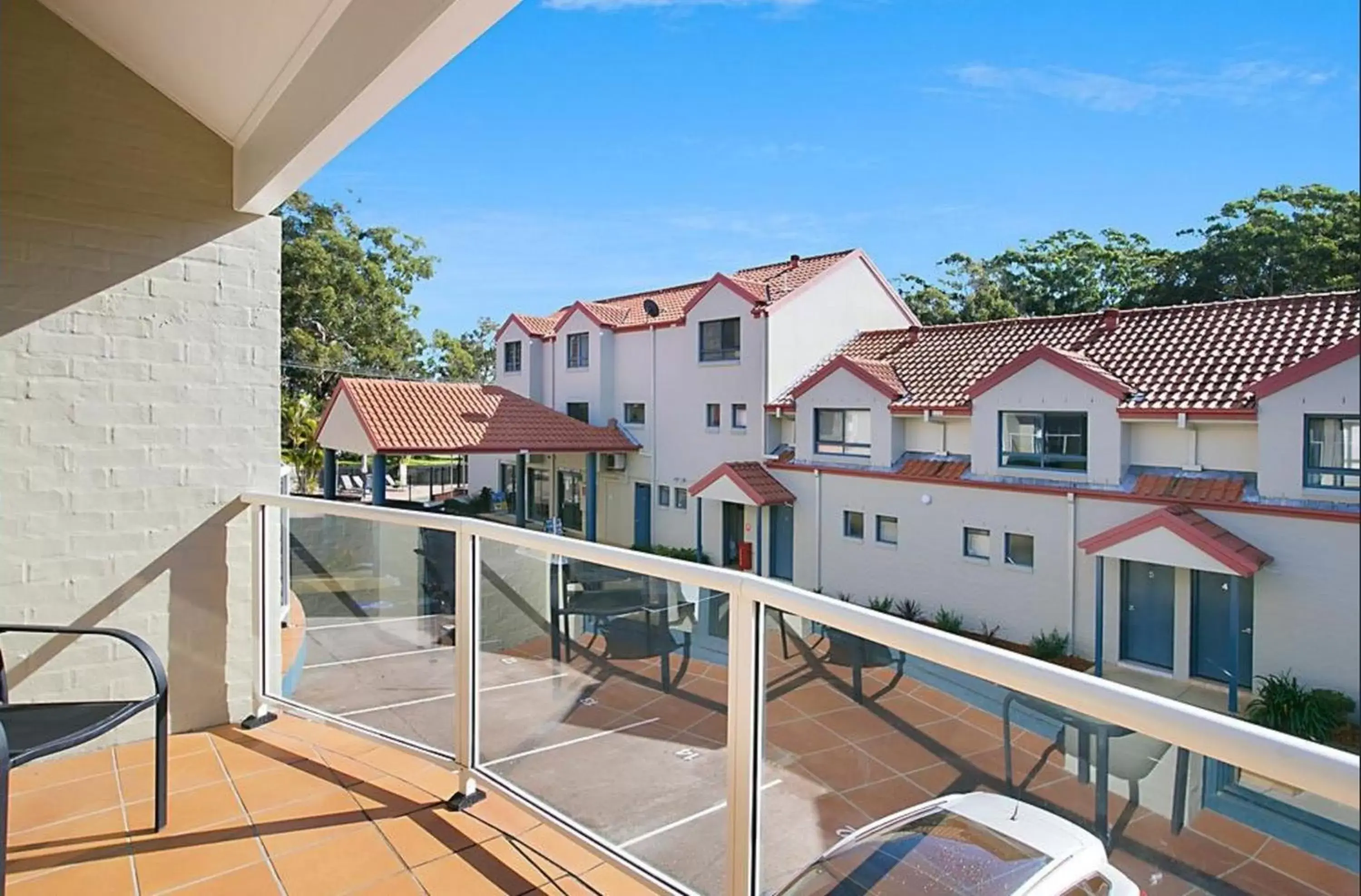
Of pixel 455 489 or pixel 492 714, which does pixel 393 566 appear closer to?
pixel 492 714

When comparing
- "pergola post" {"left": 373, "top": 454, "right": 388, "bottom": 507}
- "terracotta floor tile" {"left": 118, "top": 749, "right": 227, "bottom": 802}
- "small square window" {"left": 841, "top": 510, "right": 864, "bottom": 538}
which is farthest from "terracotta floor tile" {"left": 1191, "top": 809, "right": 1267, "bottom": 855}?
"pergola post" {"left": 373, "top": 454, "right": 388, "bottom": 507}

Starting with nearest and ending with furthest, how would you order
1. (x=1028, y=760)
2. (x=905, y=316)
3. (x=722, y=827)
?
1. (x=1028, y=760)
2. (x=722, y=827)
3. (x=905, y=316)

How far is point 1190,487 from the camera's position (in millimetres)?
2113

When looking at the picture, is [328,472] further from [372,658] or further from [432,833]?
[432,833]

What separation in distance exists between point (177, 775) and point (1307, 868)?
6.54 ft

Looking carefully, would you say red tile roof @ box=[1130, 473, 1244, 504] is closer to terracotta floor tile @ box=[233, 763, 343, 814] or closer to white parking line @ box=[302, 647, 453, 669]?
white parking line @ box=[302, 647, 453, 669]

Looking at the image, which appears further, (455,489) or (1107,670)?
(455,489)

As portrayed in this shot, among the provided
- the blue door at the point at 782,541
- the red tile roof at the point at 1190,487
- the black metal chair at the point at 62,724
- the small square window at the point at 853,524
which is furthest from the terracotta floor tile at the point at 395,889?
the blue door at the point at 782,541

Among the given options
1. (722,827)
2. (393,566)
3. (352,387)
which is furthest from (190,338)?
(352,387)

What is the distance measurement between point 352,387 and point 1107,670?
30.0 feet

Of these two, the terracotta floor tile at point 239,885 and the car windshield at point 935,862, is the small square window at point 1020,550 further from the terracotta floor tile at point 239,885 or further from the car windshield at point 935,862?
the terracotta floor tile at point 239,885

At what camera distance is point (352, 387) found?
9.62 m

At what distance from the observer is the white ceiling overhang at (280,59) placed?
4.07 ft

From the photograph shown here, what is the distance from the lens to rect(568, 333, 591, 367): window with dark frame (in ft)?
28.2
